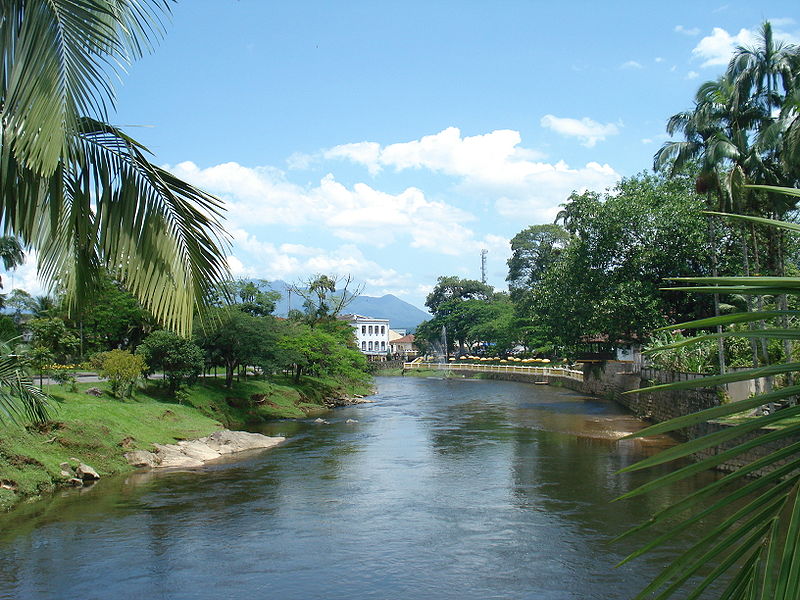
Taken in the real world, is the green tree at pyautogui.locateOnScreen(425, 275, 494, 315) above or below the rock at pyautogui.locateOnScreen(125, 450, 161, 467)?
above

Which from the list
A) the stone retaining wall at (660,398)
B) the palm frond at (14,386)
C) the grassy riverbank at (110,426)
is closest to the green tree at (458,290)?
the stone retaining wall at (660,398)

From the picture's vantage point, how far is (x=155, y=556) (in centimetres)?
1299

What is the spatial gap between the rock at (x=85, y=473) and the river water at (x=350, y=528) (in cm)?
73

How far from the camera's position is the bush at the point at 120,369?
82.2 feet

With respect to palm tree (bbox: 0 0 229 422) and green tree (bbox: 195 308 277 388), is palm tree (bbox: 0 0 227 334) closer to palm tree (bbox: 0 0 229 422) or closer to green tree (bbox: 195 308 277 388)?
palm tree (bbox: 0 0 229 422)

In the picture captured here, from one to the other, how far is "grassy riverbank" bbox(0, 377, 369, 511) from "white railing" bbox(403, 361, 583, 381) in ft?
86.1

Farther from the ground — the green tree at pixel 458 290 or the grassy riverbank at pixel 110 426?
the green tree at pixel 458 290

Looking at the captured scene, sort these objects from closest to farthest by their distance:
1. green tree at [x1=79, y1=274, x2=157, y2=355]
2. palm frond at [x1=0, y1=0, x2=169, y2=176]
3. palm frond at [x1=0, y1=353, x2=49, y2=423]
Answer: palm frond at [x1=0, y1=0, x2=169, y2=176] → palm frond at [x1=0, y1=353, x2=49, y2=423] → green tree at [x1=79, y1=274, x2=157, y2=355]

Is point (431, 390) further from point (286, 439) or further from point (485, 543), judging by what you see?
point (485, 543)

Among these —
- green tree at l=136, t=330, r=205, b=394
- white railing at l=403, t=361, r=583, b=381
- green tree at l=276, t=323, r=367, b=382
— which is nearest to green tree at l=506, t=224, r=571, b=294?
white railing at l=403, t=361, r=583, b=381

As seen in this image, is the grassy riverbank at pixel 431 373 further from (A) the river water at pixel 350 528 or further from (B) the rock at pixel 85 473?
(B) the rock at pixel 85 473

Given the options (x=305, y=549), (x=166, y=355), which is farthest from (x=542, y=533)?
(x=166, y=355)

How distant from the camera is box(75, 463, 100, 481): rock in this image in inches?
741

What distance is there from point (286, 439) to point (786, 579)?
1050 inches
